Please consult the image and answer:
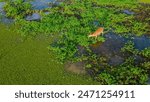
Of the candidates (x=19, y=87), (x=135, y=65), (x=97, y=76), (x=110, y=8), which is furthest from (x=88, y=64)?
(x=110, y=8)

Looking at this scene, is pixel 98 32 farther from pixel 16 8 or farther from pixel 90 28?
pixel 16 8

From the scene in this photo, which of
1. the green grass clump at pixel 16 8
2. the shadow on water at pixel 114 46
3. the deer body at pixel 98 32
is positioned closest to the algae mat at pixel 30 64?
the shadow on water at pixel 114 46

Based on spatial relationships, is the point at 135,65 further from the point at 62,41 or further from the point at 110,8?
the point at 110,8

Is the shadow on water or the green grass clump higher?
the green grass clump

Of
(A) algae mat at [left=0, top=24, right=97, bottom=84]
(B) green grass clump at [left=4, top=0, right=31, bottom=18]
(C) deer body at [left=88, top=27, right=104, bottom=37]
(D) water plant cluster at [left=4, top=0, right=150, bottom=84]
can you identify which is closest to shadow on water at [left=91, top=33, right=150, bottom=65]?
(D) water plant cluster at [left=4, top=0, right=150, bottom=84]

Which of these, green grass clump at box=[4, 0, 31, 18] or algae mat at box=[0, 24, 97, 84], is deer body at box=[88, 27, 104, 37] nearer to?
algae mat at box=[0, 24, 97, 84]

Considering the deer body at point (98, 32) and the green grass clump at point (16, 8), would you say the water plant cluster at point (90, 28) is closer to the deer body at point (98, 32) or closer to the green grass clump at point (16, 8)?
the green grass clump at point (16, 8)

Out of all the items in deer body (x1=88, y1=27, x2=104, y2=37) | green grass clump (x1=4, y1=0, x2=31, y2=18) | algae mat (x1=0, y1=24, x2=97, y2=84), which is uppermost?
green grass clump (x1=4, y1=0, x2=31, y2=18)

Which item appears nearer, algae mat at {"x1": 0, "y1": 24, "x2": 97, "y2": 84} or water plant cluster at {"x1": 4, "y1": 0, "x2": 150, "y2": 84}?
algae mat at {"x1": 0, "y1": 24, "x2": 97, "y2": 84}
